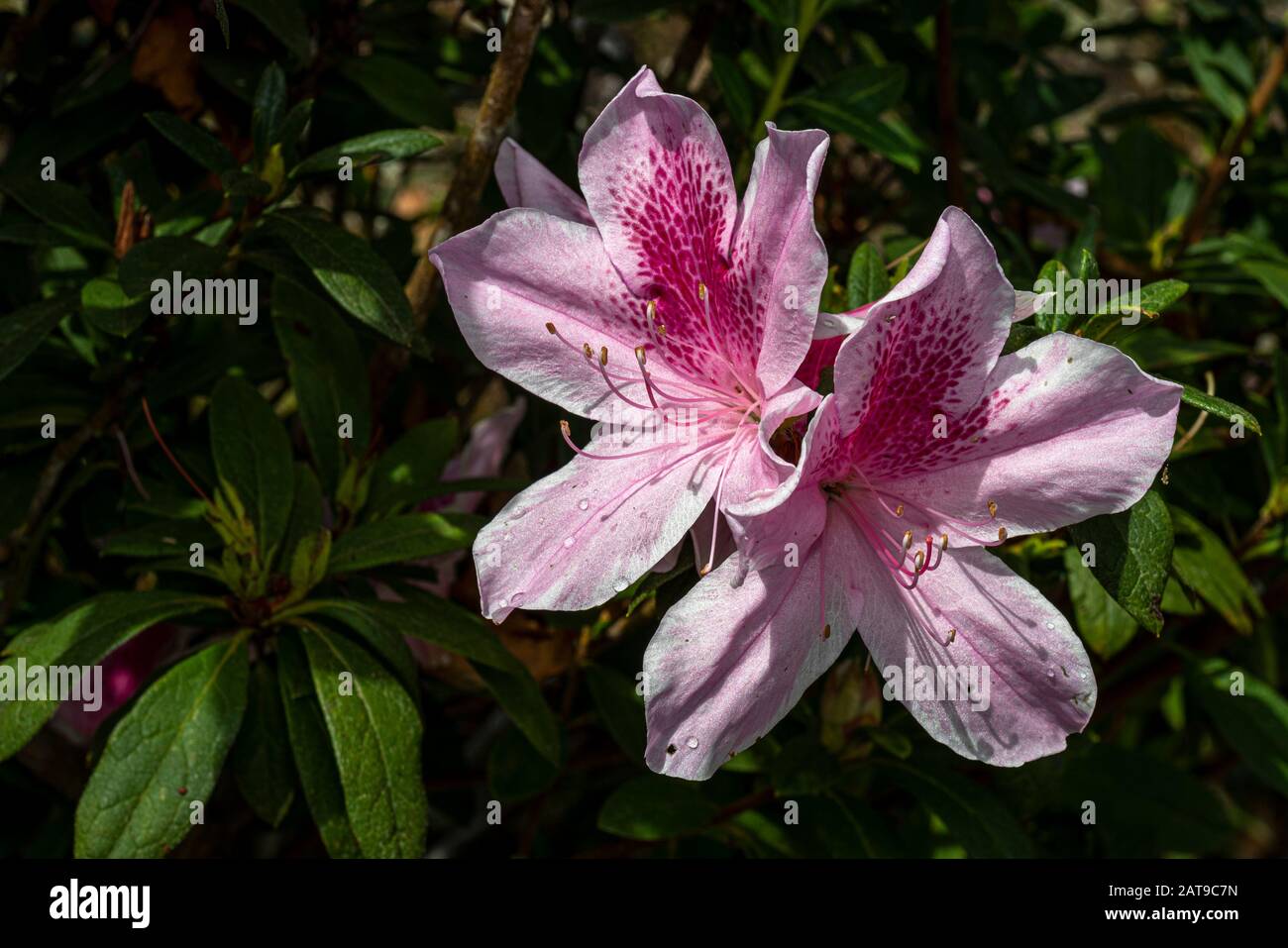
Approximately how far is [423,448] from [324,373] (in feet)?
0.53

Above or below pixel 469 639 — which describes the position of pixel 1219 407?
above

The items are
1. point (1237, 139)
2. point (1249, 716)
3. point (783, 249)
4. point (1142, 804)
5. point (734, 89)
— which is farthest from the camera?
point (1237, 139)

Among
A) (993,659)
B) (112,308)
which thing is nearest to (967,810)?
(993,659)

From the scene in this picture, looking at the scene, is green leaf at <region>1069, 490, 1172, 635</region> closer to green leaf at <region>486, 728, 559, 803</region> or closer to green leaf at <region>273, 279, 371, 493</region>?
green leaf at <region>486, 728, 559, 803</region>

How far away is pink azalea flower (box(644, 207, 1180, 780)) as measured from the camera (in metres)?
1.11

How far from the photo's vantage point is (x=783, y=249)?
1.14 m

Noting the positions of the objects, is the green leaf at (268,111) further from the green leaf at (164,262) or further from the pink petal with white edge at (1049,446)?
the pink petal with white edge at (1049,446)

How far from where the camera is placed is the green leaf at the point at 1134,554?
117 cm

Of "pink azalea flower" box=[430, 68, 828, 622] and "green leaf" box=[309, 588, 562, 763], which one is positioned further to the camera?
"green leaf" box=[309, 588, 562, 763]

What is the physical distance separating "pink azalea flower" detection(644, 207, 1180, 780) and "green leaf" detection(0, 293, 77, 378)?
0.85 m

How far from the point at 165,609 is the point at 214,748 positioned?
190 mm

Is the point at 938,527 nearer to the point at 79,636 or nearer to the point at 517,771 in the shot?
the point at 517,771

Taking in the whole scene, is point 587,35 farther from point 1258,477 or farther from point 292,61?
point 1258,477

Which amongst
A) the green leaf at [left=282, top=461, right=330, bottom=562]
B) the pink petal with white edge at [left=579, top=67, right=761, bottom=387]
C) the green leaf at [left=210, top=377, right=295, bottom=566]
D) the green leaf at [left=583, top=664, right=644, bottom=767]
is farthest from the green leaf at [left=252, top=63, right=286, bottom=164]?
the green leaf at [left=583, top=664, right=644, bottom=767]
